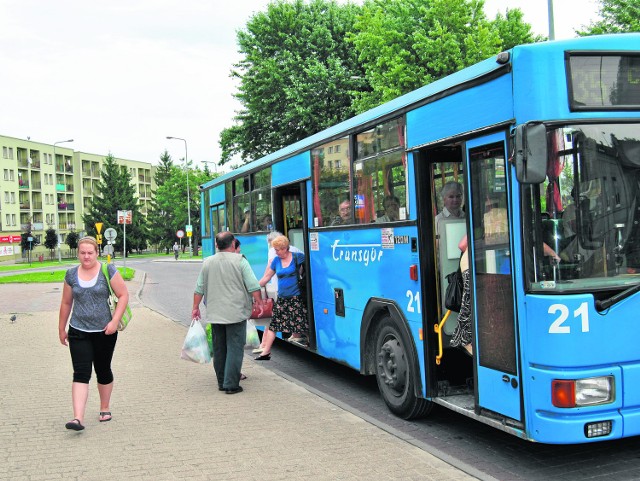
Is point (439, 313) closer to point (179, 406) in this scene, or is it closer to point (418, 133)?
point (418, 133)

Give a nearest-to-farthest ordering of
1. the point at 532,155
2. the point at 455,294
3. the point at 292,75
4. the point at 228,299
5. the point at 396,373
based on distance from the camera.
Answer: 1. the point at 532,155
2. the point at 455,294
3. the point at 396,373
4. the point at 228,299
5. the point at 292,75

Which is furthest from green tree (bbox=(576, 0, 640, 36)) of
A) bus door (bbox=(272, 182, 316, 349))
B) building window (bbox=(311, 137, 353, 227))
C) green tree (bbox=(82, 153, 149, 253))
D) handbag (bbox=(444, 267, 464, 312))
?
green tree (bbox=(82, 153, 149, 253))

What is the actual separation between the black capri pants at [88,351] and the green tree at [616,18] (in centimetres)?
2527

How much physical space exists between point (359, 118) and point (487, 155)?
8.68ft

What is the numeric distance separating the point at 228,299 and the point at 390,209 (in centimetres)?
233

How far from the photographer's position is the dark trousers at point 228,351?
26.1 feet

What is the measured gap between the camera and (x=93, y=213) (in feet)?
328

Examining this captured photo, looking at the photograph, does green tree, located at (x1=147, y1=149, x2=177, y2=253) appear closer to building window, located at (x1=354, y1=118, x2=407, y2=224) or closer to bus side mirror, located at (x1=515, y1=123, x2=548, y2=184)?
building window, located at (x1=354, y1=118, x2=407, y2=224)

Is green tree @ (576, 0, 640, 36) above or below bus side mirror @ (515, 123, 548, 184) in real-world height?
above

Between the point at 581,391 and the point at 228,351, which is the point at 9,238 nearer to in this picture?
the point at 228,351

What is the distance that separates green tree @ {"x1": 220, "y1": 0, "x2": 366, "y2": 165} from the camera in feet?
105

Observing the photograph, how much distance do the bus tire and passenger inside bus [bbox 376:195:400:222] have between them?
3.16ft

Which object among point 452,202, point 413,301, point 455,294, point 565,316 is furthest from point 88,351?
point 565,316

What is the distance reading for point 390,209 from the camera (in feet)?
21.9
